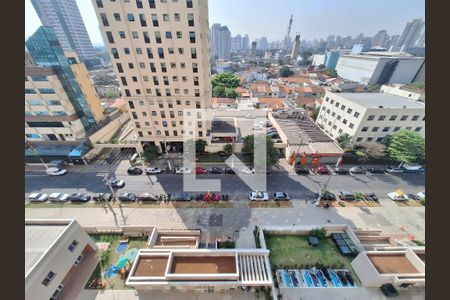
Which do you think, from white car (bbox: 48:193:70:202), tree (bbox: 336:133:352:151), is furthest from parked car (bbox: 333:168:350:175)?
white car (bbox: 48:193:70:202)

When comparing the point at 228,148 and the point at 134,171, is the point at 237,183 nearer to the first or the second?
the point at 228,148

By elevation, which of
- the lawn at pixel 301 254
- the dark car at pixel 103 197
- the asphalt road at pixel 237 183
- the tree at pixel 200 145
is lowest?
Answer: the asphalt road at pixel 237 183

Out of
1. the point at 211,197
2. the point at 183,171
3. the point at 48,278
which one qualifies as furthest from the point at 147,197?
the point at 48,278

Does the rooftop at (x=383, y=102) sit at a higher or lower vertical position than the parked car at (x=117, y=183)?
higher

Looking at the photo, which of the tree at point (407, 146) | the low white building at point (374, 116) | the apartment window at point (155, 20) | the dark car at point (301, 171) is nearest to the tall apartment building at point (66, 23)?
the apartment window at point (155, 20)

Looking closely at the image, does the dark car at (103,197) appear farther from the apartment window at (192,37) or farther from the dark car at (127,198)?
the apartment window at (192,37)

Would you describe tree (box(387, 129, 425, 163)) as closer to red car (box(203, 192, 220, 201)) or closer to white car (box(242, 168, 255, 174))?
white car (box(242, 168, 255, 174))

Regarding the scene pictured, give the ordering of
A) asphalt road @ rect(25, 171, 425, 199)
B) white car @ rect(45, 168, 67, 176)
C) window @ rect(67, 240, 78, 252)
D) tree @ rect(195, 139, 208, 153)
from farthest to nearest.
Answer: tree @ rect(195, 139, 208, 153), white car @ rect(45, 168, 67, 176), asphalt road @ rect(25, 171, 425, 199), window @ rect(67, 240, 78, 252)
